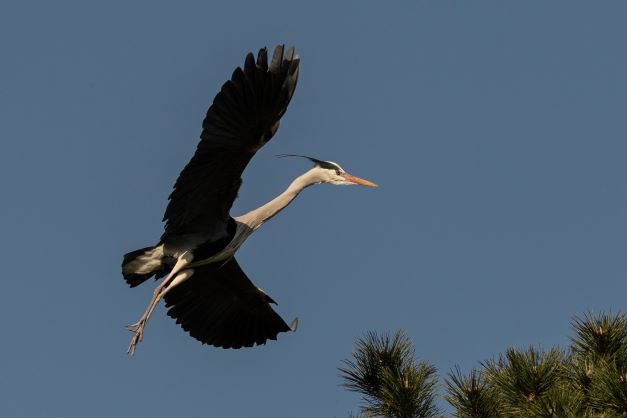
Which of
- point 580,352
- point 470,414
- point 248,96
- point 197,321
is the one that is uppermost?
point 248,96

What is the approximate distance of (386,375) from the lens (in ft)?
30.8

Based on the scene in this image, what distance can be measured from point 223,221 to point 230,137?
1258 millimetres

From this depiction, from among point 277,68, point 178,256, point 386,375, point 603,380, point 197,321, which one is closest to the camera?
point 603,380

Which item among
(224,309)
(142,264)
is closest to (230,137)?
(142,264)

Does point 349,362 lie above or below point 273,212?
below

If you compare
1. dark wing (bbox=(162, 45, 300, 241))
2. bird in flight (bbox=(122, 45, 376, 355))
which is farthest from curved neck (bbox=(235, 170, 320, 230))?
dark wing (bbox=(162, 45, 300, 241))

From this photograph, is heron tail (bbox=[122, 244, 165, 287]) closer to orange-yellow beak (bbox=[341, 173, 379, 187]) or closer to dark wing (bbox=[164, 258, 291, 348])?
dark wing (bbox=[164, 258, 291, 348])

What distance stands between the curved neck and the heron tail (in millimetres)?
979

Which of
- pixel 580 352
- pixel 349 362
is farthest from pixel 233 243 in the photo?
pixel 580 352

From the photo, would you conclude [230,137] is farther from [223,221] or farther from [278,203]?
[278,203]

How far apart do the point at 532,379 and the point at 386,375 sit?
3.76ft

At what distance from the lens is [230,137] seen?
38.5 ft

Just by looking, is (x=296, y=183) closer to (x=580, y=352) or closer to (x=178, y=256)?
(x=178, y=256)

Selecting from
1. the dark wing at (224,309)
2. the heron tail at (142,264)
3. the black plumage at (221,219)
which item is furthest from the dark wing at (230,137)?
the dark wing at (224,309)
